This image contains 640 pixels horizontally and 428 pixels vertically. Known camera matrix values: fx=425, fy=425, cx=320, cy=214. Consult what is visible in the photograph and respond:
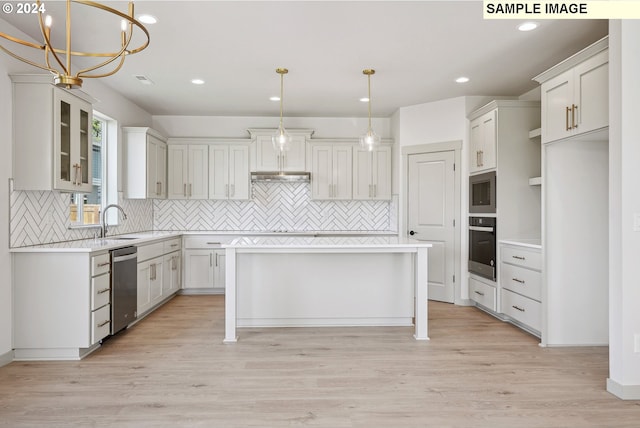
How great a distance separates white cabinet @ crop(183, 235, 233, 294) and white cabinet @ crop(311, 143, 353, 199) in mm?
1558

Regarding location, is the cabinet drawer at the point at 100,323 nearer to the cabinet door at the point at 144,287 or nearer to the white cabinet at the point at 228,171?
the cabinet door at the point at 144,287

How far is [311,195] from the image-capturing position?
6.50 meters

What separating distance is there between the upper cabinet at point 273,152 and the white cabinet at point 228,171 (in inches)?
7.3

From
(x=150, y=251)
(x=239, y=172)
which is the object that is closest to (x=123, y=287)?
(x=150, y=251)

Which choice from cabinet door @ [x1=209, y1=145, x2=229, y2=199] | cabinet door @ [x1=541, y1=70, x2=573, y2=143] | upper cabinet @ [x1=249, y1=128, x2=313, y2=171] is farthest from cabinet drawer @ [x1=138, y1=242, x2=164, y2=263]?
cabinet door @ [x1=541, y1=70, x2=573, y2=143]

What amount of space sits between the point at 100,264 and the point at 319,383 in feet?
7.05

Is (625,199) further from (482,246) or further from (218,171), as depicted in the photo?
(218,171)

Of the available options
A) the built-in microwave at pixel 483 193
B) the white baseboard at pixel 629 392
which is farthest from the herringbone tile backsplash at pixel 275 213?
the white baseboard at pixel 629 392

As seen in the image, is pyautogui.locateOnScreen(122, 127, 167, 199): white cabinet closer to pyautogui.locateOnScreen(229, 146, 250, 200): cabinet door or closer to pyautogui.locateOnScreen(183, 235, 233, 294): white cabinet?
pyautogui.locateOnScreen(183, 235, 233, 294): white cabinet

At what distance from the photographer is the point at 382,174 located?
649 centimetres

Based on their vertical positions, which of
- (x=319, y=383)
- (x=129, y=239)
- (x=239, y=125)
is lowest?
(x=319, y=383)

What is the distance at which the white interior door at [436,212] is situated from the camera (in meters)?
5.62

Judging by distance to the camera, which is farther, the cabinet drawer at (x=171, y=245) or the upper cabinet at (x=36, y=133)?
the cabinet drawer at (x=171, y=245)

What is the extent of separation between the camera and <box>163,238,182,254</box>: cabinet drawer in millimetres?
5480
